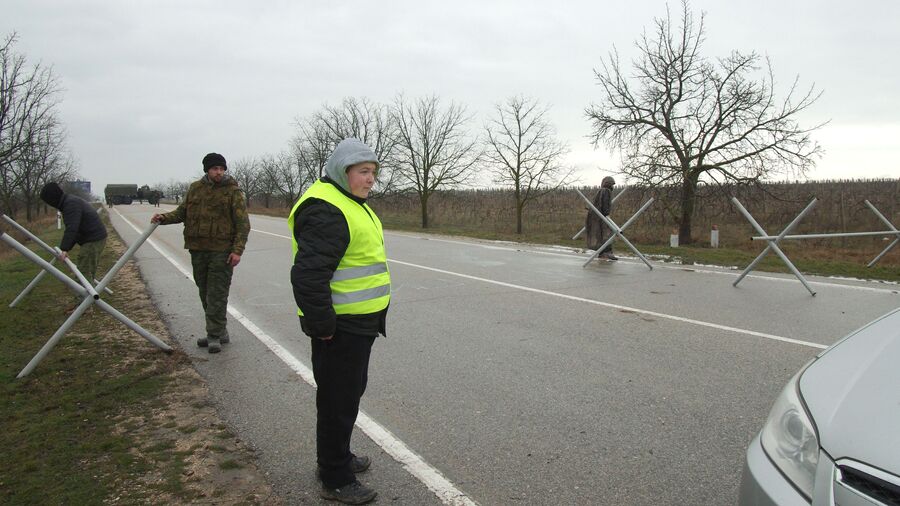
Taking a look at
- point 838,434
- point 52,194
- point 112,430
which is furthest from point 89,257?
point 838,434

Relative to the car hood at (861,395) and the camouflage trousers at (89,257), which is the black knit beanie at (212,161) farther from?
the car hood at (861,395)

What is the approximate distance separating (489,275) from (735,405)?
6.79 metres

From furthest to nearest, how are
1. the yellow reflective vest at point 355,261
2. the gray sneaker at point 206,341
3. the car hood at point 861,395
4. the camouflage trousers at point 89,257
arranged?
the camouflage trousers at point 89,257 → the gray sneaker at point 206,341 → the yellow reflective vest at point 355,261 → the car hood at point 861,395

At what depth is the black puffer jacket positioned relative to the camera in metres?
2.81

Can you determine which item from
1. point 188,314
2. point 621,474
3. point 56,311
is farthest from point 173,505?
point 56,311

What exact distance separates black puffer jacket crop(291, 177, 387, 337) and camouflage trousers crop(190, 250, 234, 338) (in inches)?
133

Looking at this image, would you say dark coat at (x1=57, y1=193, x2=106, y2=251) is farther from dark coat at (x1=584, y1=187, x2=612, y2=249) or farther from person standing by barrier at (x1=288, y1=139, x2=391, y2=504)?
dark coat at (x1=584, y1=187, x2=612, y2=249)

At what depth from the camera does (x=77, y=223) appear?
7.61 meters

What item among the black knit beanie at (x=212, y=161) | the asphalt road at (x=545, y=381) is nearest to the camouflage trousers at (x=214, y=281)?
the asphalt road at (x=545, y=381)

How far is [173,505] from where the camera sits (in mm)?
2910

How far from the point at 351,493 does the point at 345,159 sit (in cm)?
175

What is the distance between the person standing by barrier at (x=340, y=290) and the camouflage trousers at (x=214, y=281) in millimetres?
3254

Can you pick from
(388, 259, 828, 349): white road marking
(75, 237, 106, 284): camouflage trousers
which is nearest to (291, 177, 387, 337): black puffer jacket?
(388, 259, 828, 349): white road marking

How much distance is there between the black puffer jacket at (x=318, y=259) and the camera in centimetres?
281
